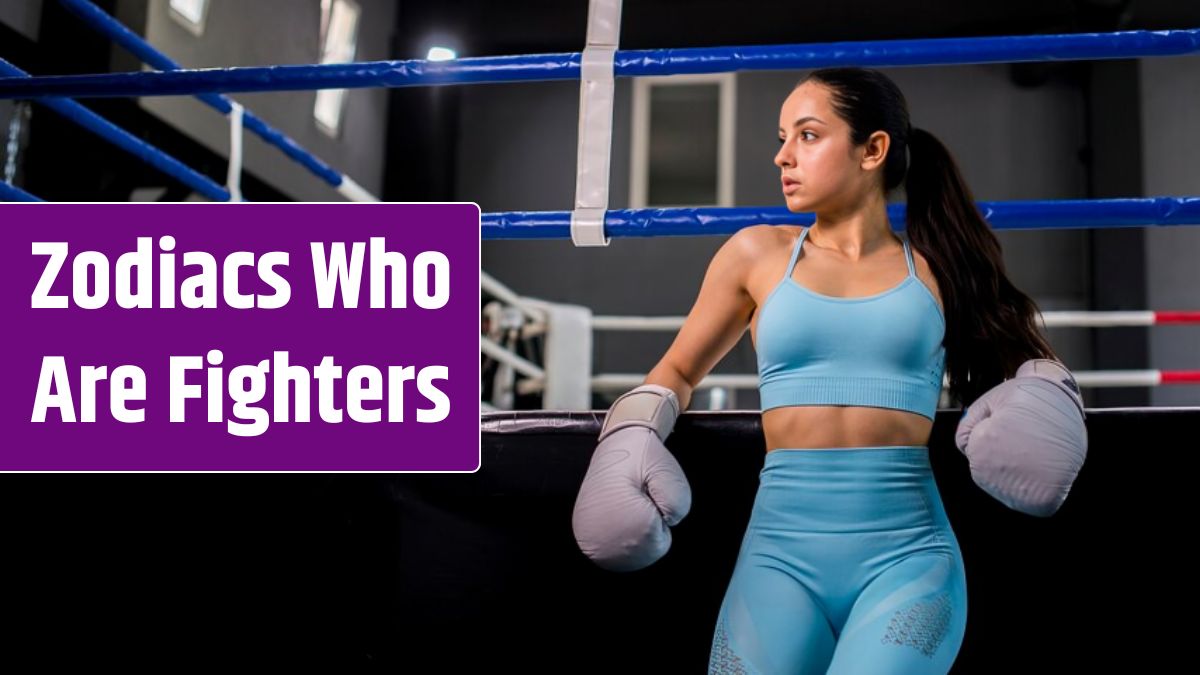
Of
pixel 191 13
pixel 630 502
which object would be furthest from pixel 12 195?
pixel 191 13

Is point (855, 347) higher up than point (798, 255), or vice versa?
point (798, 255)

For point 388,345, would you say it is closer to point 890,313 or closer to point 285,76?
point 285,76

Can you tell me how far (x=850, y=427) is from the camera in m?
1.40

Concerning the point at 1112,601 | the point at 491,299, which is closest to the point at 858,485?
the point at 1112,601

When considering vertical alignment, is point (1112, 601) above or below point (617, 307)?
below

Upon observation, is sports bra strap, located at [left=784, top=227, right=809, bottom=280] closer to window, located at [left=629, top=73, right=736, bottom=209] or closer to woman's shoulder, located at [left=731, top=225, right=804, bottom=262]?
woman's shoulder, located at [left=731, top=225, right=804, bottom=262]

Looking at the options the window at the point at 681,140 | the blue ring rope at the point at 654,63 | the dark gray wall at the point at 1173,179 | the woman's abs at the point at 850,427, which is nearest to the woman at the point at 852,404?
the woman's abs at the point at 850,427

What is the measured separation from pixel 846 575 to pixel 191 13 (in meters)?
5.27

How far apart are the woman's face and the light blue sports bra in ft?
0.42

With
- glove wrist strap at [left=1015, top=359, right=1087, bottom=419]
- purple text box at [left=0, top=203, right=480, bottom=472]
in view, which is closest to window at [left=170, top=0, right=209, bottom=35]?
purple text box at [left=0, top=203, right=480, bottom=472]

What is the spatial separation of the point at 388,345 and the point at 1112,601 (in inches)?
45.0

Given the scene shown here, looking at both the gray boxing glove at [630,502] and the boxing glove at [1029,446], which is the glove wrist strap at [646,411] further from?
the boxing glove at [1029,446]

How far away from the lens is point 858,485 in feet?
4.53

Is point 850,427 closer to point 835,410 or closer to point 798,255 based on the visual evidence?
point 835,410
